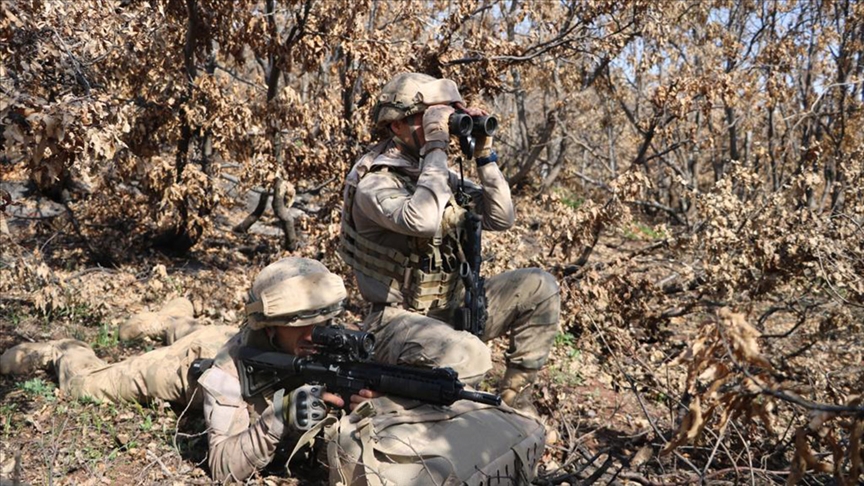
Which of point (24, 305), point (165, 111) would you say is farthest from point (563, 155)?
point (24, 305)

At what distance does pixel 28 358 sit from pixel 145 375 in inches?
40.0

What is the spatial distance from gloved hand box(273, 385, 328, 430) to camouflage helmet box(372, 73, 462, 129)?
1528 mm

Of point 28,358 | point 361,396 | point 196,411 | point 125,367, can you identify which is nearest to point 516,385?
point 361,396

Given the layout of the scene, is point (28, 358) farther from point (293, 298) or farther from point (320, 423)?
point (320, 423)

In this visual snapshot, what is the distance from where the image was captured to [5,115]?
3.05 metres

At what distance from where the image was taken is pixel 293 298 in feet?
11.2

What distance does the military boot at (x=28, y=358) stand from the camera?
15.6 feet

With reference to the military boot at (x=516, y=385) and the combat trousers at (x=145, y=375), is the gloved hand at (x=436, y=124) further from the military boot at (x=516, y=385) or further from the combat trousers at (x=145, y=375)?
the combat trousers at (x=145, y=375)

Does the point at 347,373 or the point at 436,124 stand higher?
the point at 436,124

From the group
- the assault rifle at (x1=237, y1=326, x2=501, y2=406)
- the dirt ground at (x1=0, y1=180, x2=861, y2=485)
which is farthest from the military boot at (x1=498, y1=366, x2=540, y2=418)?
the assault rifle at (x1=237, y1=326, x2=501, y2=406)

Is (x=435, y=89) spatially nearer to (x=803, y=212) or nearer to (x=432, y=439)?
(x=432, y=439)

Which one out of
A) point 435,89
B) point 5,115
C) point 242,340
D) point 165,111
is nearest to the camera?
point 5,115

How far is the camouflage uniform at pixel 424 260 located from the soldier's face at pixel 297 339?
1.35 ft

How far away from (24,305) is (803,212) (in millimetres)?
6029
